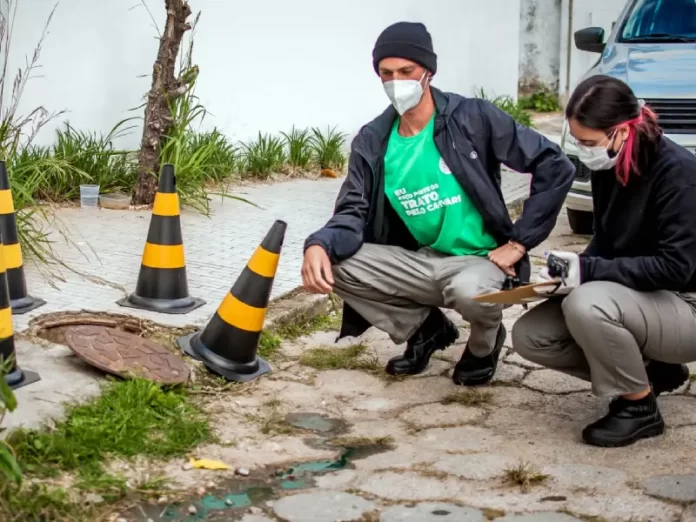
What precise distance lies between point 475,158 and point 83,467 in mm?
1972

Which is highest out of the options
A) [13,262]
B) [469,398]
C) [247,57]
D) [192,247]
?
[247,57]

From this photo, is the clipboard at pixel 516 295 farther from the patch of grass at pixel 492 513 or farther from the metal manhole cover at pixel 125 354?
the metal manhole cover at pixel 125 354

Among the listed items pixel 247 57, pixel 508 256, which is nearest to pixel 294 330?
pixel 508 256

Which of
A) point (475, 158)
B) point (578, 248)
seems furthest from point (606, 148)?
point (578, 248)

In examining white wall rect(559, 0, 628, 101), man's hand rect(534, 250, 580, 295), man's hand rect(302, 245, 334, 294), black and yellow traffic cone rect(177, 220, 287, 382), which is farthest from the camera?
white wall rect(559, 0, 628, 101)

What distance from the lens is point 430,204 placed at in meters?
4.69

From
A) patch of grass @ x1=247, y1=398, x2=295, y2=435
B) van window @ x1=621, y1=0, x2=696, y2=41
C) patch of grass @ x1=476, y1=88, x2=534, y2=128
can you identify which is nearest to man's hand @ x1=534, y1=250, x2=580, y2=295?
patch of grass @ x1=247, y1=398, x2=295, y2=435

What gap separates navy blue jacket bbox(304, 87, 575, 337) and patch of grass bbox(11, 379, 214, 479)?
2.76ft

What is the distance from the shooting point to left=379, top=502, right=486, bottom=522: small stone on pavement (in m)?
3.53

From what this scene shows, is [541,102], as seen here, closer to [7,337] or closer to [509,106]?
[509,106]

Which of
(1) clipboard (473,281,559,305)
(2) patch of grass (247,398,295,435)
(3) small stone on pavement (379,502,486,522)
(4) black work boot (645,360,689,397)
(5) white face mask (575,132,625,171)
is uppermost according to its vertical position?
(5) white face mask (575,132,625,171)

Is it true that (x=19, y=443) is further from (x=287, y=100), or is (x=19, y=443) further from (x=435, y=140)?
(x=287, y=100)

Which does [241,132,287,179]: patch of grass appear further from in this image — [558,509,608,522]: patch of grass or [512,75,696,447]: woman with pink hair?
[558,509,608,522]: patch of grass

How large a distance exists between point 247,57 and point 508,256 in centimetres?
503
